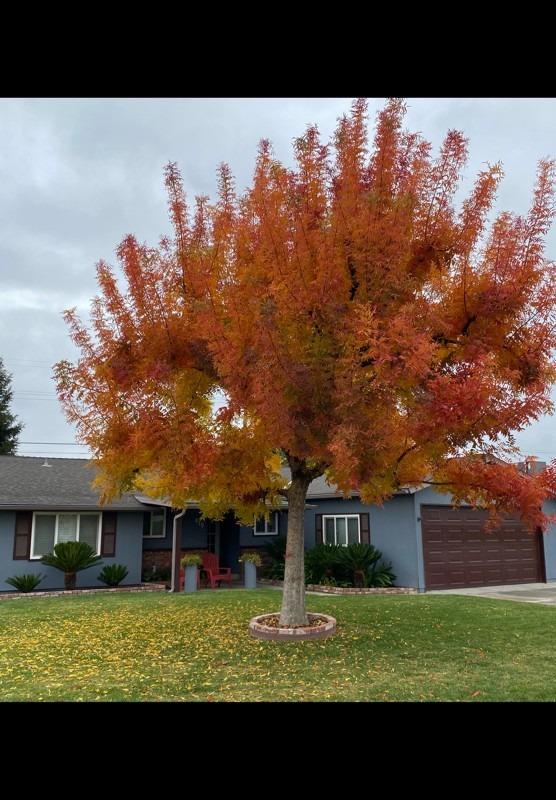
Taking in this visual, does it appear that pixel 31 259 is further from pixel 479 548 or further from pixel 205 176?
pixel 479 548

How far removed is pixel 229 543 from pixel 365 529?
5.11 meters

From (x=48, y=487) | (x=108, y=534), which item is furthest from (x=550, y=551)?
(x=48, y=487)

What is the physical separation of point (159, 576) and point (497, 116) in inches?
645

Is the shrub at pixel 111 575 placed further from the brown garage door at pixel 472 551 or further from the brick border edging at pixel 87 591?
the brown garage door at pixel 472 551

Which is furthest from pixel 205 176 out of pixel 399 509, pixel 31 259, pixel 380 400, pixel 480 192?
pixel 31 259

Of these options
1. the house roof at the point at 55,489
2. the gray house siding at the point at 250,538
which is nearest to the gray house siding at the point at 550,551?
the house roof at the point at 55,489

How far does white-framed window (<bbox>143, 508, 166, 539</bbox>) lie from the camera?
1862cm

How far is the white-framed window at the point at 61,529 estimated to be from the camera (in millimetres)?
16188

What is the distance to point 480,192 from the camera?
26.6 feet

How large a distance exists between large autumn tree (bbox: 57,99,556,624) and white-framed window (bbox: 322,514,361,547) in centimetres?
866

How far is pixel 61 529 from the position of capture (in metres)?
16.6

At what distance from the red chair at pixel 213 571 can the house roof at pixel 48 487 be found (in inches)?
105

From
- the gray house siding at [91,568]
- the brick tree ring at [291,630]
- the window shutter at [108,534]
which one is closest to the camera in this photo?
the brick tree ring at [291,630]

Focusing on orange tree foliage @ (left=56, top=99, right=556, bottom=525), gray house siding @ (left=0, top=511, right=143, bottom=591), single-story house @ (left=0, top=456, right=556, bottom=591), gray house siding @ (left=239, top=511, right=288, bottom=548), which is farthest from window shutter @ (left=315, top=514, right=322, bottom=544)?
orange tree foliage @ (left=56, top=99, right=556, bottom=525)
